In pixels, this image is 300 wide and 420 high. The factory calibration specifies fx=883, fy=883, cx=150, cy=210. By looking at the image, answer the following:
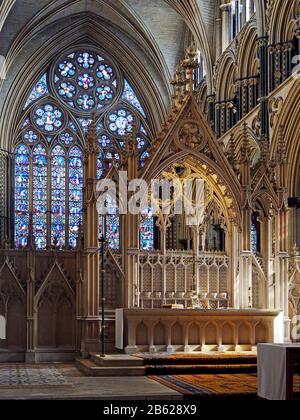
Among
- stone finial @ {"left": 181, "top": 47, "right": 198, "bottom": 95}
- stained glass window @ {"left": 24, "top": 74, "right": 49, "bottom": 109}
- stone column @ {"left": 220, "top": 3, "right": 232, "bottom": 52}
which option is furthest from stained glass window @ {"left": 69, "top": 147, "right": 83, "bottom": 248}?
stone finial @ {"left": 181, "top": 47, "right": 198, "bottom": 95}

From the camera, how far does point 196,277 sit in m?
16.9

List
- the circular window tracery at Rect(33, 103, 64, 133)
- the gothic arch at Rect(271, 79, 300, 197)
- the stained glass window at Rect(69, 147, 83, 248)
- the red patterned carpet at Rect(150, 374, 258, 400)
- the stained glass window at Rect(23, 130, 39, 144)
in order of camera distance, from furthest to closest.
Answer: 1. the circular window tracery at Rect(33, 103, 64, 133)
2. the stained glass window at Rect(23, 130, 39, 144)
3. the stained glass window at Rect(69, 147, 83, 248)
4. the gothic arch at Rect(271, 79, 300, 197)
5. the red patterned carpet at Rect(150, 374, 258, 400)

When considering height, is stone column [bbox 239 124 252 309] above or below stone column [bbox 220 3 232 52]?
below

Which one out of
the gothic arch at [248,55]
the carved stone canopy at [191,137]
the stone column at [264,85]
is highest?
the gothic arch at [248,55]

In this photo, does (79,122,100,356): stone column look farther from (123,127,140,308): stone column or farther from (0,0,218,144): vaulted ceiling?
(0,0,218,144): vaulted ceiling

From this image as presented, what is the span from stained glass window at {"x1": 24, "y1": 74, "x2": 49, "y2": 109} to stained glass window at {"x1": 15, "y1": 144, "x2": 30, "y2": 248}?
71.9 inches

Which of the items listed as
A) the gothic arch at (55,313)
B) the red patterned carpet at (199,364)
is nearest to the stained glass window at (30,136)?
the gothic arch at (55,313)

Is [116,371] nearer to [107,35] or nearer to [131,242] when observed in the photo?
[131,242]

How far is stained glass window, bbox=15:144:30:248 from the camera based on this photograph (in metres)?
33.7

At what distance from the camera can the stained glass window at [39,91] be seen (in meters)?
34.8

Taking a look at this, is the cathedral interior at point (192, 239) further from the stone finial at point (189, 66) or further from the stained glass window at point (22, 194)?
the stained glass window at point (22, 194)

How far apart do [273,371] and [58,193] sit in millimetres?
24203

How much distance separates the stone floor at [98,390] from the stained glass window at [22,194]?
2038cm
